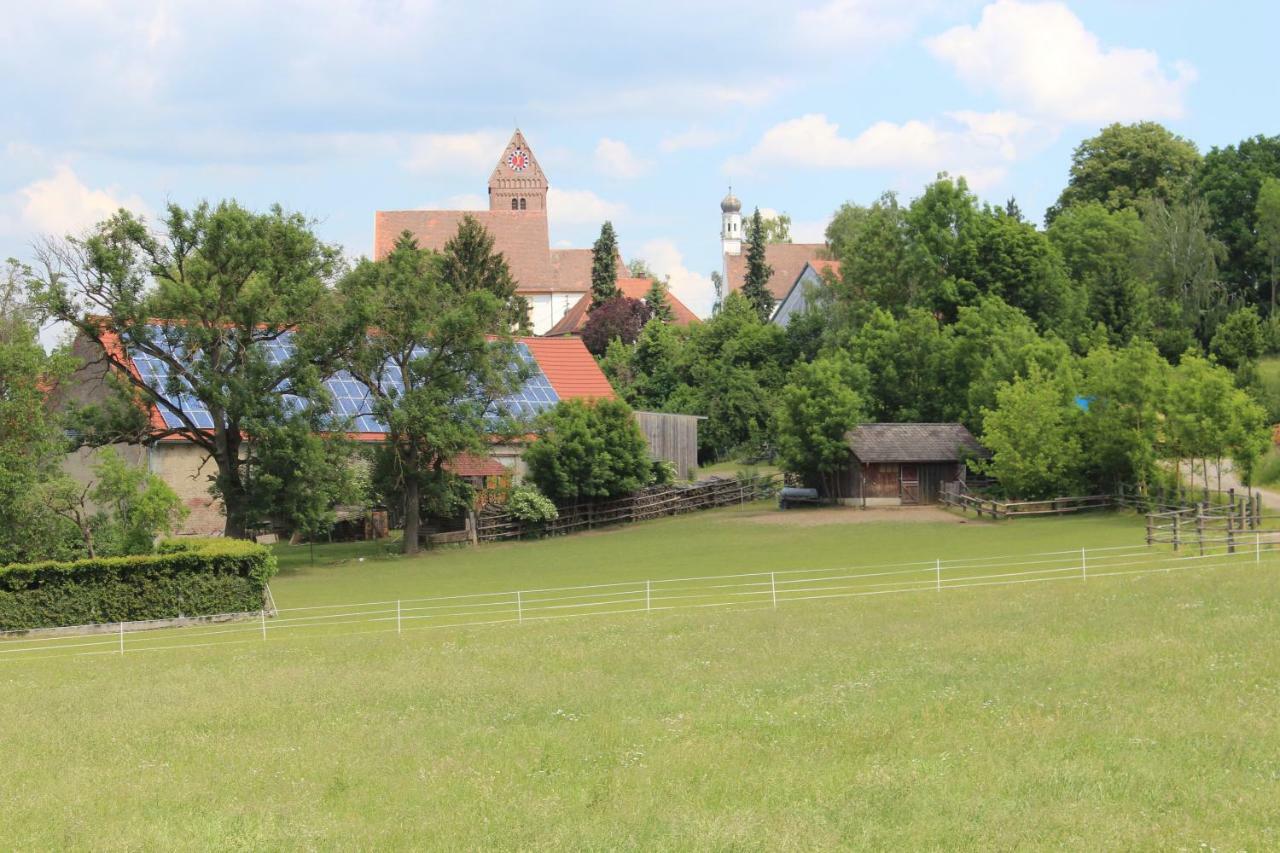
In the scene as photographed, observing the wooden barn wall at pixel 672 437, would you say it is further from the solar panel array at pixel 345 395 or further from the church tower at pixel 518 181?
the church tower at pixel 518 181

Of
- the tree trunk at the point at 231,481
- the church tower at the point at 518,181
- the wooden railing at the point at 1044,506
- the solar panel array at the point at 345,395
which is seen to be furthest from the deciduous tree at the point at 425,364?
the church tower at the point at 518,181

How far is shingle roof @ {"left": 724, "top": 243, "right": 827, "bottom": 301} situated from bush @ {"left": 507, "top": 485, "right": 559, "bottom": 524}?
306 ft

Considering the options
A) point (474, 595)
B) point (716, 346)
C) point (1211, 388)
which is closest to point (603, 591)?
point (474, 595)

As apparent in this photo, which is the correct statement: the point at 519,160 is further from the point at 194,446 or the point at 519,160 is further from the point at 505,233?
the point at 194,446

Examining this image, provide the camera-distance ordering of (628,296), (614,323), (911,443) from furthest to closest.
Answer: (628,296)
(614,323)
(911,443)

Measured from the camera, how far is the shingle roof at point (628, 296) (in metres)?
121

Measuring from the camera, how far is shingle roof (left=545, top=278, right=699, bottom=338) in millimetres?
120938

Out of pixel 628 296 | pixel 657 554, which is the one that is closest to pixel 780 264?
pixel 628 296

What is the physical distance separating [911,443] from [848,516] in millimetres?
6304

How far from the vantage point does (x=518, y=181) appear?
160250mm

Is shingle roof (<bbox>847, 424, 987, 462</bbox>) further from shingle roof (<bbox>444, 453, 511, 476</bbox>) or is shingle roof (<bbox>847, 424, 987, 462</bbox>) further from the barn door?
shingle roof (<bbox>444, 453, 511, 476</bbox>)

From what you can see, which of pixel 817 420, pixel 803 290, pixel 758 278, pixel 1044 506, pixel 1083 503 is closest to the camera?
pixel 1044 506

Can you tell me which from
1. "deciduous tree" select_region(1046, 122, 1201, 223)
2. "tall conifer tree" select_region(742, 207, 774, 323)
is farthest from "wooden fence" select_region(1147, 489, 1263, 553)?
"tall conifer tree" select_region(742, 207, 774, 323)

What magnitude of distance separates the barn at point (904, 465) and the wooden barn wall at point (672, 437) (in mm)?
9484
